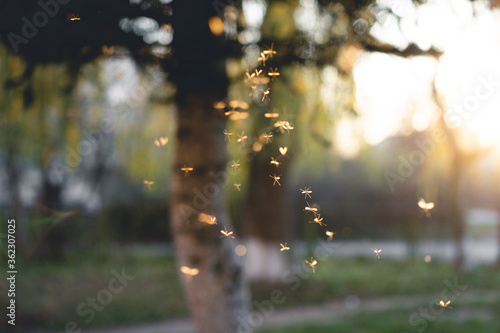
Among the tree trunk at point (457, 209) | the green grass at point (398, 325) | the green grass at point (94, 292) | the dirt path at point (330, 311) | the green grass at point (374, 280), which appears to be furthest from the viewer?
the tree trunk at point (457, 209)

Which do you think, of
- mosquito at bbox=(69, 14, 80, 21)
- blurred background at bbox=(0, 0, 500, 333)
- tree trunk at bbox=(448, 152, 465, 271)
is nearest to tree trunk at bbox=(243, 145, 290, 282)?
blurred background at bbox=(0, 0, 500, 333)

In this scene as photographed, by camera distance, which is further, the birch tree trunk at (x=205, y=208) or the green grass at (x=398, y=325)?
the green grass at (x=398, y=325)

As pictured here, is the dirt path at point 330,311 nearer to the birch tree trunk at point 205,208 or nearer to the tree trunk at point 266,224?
the tree trunk at point 266,224

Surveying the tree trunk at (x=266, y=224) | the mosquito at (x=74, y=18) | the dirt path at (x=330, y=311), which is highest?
the tree trunk at (x=266, y=224)

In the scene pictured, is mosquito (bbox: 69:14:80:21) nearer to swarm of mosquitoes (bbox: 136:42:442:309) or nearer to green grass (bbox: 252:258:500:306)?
swarm of mosquitoes (bbox: 136:42:442:309)

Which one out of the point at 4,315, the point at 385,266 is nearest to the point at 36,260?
the point at 4,315

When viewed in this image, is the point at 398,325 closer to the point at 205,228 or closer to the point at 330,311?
the point at 330,311

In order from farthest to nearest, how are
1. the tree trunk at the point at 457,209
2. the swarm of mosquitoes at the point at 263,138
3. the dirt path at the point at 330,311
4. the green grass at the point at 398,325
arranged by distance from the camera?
the tree trunk at the point at 457,209 → the dirt path at the point at 330,311 → the green grass at the point at 398,325 → the swarm of mosquitoes at the point at 263,138

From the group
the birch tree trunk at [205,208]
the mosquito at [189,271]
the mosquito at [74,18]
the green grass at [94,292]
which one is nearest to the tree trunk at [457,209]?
the green grass at [94,292]

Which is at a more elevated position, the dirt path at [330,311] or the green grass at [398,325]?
the dirt path at [330,311]
